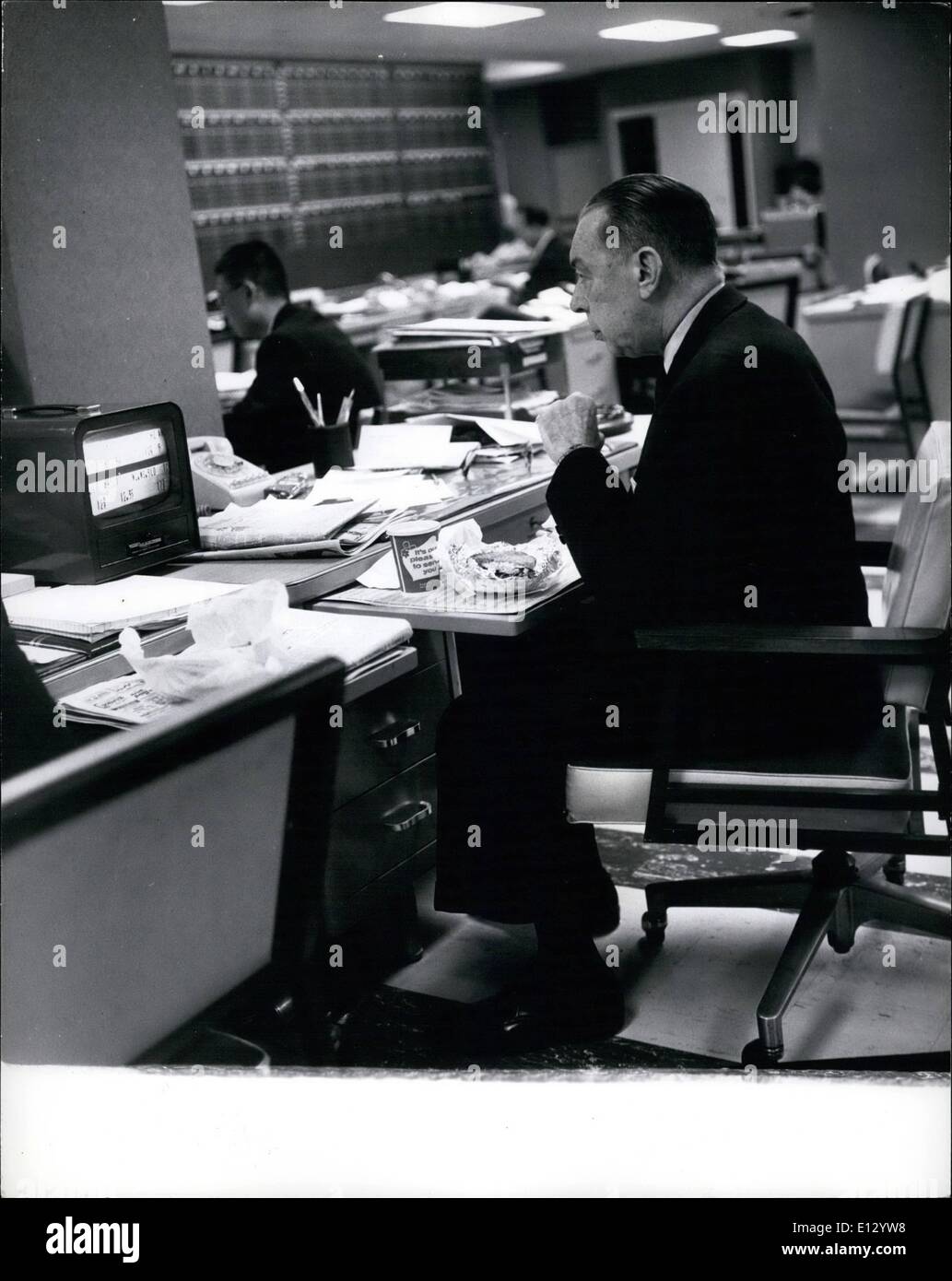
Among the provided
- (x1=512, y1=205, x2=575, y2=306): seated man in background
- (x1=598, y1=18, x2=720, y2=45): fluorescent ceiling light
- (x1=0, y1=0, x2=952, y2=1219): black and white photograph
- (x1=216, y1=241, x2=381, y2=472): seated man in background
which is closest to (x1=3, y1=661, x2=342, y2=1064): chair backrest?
(x1=0, y1=0, x2=952, y2=1219): black and white photograph

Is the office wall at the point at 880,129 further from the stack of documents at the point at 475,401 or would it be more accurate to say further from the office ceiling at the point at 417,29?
the stack of documents at the point at 475,401

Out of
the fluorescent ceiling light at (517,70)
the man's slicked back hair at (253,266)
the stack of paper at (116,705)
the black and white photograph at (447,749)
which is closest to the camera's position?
the black and white photograph at (447,749)

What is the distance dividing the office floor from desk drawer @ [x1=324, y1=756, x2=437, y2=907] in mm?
302

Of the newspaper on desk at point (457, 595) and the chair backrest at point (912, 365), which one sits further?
the chair backrest at point (912, 365)

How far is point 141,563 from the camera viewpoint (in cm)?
224

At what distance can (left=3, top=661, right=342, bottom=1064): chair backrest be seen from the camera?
3.61 ft

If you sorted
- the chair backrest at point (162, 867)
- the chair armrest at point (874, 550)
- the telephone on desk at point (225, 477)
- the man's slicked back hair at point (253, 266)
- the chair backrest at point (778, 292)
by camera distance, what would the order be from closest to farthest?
the chair backrest at point (162, 867)
the chair armrest at point (874, 550)
the telephone on desk at point (225, 477)
the man's slicked back hair at point (253, 266)
the chair backrest at point (778, 292)

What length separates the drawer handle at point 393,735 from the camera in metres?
2.18

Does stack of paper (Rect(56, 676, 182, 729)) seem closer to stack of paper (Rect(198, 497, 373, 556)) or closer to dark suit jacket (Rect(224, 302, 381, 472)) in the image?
stack of paper (Rect(198, 497, 373, 556))

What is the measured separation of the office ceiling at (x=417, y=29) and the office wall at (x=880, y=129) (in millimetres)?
784

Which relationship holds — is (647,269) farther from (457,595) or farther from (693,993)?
(693,993)

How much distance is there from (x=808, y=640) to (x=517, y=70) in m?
11.9

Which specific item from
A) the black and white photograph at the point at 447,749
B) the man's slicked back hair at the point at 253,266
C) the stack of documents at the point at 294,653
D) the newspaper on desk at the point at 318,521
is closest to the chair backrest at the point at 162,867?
the black and white photograph at the point at 447,749
